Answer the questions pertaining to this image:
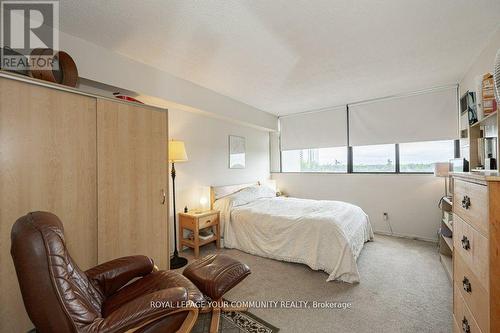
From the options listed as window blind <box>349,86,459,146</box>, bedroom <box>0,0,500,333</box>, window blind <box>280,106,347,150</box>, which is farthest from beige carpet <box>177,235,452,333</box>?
window blind <box>280,106,347,150</box>

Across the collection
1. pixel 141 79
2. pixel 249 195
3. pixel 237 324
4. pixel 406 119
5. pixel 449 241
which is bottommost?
pixel 237 324

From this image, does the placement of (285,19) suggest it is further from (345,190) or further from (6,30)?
(345,190)

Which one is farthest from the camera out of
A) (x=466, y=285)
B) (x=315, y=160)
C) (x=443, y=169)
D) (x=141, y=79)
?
(x=315, y=160)

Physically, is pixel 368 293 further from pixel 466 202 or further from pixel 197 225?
pixel 197 225

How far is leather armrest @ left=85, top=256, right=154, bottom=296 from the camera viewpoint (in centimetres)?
151

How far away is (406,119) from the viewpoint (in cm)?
385

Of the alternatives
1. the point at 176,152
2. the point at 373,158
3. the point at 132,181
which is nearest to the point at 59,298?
the point at 132,181

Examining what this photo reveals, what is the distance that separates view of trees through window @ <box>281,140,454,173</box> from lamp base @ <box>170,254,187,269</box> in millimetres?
3416

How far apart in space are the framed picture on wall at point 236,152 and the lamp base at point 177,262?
76.9 inches

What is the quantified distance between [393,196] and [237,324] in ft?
12.0

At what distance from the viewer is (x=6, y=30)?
5.66 ft

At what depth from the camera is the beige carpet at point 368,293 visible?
1742 mm

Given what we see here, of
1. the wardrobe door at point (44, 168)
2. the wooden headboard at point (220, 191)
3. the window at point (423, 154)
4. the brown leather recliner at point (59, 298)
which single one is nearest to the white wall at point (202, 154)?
the wooden headboard at point (220, 191)

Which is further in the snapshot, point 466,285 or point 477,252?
point 466,285
